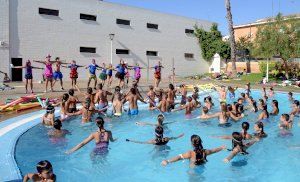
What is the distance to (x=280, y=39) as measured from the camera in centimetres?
2720

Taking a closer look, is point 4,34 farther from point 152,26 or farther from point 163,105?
point 152,26

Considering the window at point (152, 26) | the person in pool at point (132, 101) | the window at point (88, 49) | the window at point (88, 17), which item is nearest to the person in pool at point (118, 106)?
the person in pool at point (132, 101)

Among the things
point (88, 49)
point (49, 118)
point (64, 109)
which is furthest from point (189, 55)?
point (49, 118)

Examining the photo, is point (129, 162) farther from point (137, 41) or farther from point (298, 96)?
point (137, 41)

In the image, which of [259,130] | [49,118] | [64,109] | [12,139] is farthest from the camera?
[64,109]

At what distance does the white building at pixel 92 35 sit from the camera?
2342cm

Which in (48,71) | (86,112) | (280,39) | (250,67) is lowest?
(86,112)

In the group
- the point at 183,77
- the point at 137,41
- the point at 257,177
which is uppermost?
the point at 137,41

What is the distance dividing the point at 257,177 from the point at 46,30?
2031 cm

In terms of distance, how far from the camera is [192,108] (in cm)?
1511

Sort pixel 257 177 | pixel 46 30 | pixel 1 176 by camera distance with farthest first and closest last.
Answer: pixel 46 30
pixel 257 177
pixel 1 176

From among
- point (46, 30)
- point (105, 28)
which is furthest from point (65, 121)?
point (105, 28)

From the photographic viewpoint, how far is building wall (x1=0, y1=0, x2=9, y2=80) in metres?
22.4

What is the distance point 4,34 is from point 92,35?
6.84 m
